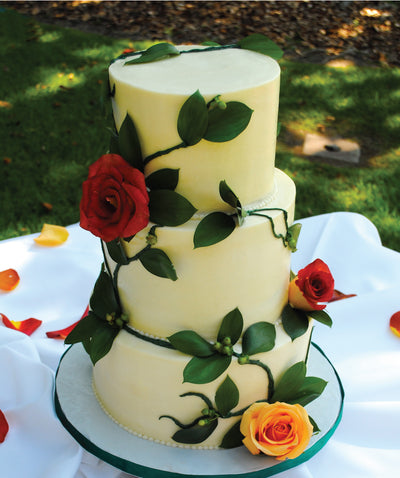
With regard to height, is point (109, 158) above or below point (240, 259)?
above

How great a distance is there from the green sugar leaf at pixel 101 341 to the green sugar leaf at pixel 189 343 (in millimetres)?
199

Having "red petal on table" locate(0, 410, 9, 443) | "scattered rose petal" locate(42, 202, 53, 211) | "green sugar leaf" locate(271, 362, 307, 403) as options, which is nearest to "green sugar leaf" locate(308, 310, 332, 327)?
"green sugar leaf" locate(271, 362, 307, 403)

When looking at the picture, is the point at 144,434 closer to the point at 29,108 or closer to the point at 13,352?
the point at 13,352

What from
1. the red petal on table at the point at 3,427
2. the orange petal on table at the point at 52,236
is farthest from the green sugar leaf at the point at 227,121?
the orange petal on table at the point at 52,236

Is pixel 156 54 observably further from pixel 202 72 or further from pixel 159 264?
pixel 159 264

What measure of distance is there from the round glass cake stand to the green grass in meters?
1.57

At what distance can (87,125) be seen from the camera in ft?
14.3

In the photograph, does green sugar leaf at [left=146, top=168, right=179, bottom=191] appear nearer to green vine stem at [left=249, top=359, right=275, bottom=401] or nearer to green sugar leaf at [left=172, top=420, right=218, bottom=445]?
green vine stem at [left=249, top=359, right=275, bottom=401]

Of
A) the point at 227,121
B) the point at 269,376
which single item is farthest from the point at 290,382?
the point at 227,121

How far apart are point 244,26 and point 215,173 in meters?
5.36

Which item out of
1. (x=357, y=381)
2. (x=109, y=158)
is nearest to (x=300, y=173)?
(x=357, y=381)

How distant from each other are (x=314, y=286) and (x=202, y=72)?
657mm

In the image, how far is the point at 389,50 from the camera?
577 centimetres

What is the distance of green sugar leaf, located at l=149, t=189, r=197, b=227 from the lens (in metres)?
1.36
